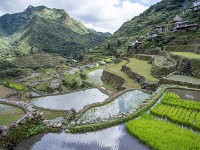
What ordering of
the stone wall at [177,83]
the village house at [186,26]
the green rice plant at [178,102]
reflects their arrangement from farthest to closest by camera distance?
the village house at [186,26]
the stone wall at [177,83]
the green rice plant at [178,102]

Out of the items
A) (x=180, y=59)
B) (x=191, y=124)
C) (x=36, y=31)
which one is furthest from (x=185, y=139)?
(x=36, y=31)

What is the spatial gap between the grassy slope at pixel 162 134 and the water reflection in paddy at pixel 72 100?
11.2 meters

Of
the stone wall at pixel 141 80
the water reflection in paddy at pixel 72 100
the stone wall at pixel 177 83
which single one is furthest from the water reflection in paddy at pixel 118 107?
Result: the water reflection in paddy at pixel 72 100

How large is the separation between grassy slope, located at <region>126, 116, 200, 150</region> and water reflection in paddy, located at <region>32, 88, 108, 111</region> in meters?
11.2

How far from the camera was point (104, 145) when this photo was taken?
463 inches

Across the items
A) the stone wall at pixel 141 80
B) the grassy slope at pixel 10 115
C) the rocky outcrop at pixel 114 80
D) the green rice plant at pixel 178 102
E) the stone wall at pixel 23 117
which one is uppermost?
the stone wall at pixel 23 117

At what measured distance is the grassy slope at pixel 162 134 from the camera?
10.9 m

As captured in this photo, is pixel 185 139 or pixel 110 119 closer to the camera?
pixel 185 139

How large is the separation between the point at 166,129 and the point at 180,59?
70.4ft

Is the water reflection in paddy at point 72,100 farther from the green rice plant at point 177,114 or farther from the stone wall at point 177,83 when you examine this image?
the green rice plant at point 177,114

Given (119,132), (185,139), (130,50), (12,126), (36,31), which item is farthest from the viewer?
(36,31)

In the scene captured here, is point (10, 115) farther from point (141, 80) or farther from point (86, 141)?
point (141, 80)

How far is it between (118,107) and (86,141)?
689 centimetres

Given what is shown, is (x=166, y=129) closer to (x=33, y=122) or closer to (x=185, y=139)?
(x=185, y=139)
